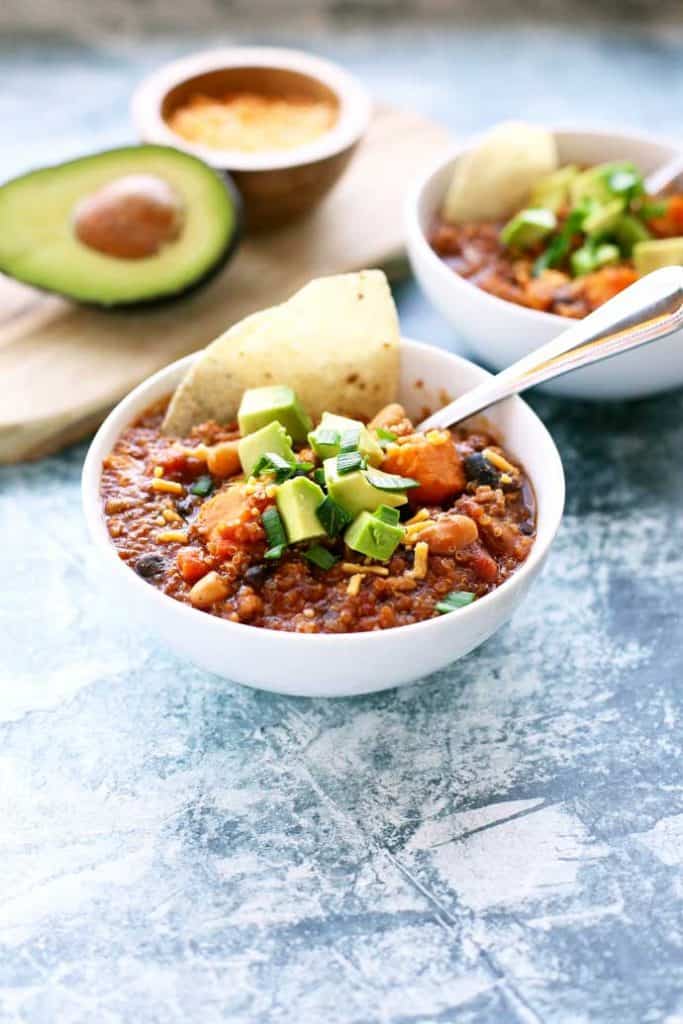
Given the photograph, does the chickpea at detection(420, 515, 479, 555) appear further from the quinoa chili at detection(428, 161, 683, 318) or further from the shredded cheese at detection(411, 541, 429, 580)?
the quinoa chili at detection(428, 161, 683, 318)

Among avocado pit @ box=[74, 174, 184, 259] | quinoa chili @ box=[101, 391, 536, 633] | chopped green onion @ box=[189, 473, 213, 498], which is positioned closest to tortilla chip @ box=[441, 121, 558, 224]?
avocado pit @ box=[74, 174, 184, 259]

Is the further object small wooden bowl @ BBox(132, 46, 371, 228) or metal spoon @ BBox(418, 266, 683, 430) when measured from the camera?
small wooden bowl @ BBox(132, 46, 371, 228)

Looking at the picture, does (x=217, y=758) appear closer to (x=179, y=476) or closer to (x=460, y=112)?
(x=179, y=476)

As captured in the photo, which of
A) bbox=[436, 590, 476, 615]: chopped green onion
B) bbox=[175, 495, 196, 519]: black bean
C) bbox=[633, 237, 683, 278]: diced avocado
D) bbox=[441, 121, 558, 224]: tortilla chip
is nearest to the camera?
bbox=[436, 590, 476, 615]: chopped green onion

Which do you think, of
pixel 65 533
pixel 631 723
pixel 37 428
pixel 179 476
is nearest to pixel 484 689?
pixel 631 723

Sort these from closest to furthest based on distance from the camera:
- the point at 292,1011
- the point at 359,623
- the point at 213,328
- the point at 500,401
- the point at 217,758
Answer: the point at 292,1011 < the point at 359,623 < the point at 217,758 < the point at 500,401 < the point at 213,328

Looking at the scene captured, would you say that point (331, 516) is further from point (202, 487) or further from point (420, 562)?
point (202, 487)

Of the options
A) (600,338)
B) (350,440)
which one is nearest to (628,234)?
(600,338)
